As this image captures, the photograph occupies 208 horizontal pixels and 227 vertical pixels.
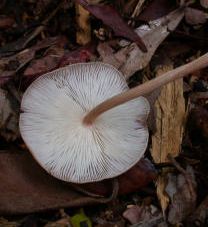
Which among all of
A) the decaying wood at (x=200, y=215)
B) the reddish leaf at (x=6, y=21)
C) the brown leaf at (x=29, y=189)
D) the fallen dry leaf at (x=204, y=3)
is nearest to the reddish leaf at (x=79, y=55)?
the reddish leaf at (x=6, y=21)

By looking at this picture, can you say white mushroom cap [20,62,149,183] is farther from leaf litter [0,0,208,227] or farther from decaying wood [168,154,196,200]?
decaying wood [168,154,196,200]

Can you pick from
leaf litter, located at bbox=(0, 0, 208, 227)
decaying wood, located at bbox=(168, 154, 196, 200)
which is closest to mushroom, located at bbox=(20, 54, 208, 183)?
leaf litter, located at bbox=(0, 0, 208, 227)

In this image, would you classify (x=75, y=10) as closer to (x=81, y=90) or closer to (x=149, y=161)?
(x=81, y=90)

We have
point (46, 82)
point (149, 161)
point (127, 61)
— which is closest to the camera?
point (46, 82)

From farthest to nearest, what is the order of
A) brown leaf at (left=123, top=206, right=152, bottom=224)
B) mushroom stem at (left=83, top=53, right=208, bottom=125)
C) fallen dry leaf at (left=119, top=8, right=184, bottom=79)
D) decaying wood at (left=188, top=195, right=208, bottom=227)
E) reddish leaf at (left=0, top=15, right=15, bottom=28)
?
reddish leaf at (left=0, top=15, right=15, bottom=28), fallen dry leaf at (left=119, top=8, right=184, bottom=79), brown leaf at (left=123, top=206, right=152, bottom=224), decaying wood at (left=188, top=195, right=208, bottom=227), mushroom stem at (left=83, top=53, right=208, bottom=125)

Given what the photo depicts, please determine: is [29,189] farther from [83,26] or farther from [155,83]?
[83,26]

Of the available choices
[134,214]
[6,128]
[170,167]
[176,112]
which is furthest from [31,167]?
[176,112]
